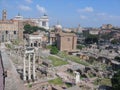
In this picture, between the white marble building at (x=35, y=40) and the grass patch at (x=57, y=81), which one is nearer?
the grass patch at (x=57, y=81)

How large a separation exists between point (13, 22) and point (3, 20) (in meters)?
2.40

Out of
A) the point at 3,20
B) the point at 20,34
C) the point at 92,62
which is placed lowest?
the point at 92,62

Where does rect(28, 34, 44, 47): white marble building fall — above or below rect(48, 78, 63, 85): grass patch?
above

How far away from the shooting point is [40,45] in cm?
4306

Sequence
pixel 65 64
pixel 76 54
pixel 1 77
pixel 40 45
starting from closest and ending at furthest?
pixel 1 77
pixel 65 64
pixel 76 54
pixel 40 45

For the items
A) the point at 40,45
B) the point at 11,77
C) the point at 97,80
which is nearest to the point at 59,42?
the point at 40,45

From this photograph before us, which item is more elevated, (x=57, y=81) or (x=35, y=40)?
(x=35, y=40)

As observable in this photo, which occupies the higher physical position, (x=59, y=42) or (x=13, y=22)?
(x=13, y=22)

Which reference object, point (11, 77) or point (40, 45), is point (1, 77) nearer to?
point (11, 77)

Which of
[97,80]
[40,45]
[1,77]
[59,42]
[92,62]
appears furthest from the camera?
[40,45]

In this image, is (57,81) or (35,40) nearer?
(57,81)

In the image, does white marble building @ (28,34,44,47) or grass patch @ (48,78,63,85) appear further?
white marble building @ (28,34,44,47)

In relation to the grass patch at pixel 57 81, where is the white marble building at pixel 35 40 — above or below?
above

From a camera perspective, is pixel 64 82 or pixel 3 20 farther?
pixel 3 20
